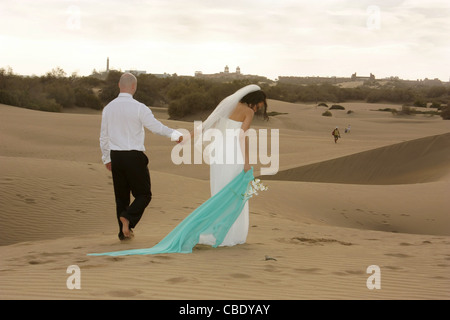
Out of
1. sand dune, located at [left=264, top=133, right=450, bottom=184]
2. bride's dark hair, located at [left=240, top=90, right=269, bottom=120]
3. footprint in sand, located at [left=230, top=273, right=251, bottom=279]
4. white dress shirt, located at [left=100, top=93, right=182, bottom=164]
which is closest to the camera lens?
footprint in sand, located at [left=230, top=273, right=251, bottom=279]

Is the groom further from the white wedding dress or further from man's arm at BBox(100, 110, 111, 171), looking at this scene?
the white wedding dress

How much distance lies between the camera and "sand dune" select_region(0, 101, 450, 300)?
5172mm

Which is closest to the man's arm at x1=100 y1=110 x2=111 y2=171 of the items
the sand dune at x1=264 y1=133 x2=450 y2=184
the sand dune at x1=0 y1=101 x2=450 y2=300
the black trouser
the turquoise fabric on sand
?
the black trouser

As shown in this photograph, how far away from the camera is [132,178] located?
7402 mm

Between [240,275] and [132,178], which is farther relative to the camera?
[132,178]

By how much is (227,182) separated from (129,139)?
4.56 ft

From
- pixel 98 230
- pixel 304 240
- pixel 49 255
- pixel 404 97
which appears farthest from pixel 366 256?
pixel 404 97

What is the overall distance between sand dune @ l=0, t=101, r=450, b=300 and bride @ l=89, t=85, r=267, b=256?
0.26m

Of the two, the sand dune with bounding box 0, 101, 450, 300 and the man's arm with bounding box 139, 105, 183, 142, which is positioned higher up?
the man's arm with bounding box 139, 105, 183, 142

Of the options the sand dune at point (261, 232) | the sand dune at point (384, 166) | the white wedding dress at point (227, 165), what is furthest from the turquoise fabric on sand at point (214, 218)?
the sand dune at point (384, 166)

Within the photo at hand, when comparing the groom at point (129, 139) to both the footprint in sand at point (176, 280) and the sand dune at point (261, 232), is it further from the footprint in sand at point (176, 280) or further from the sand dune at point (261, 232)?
the footprint in sand at point (176, 280)

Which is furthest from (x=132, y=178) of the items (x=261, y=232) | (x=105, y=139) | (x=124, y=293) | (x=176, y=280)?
(x=124, y=293)

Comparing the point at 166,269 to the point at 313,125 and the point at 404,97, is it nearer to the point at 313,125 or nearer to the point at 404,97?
the point at 313,125

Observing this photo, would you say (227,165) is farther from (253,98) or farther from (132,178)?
(132,178)
